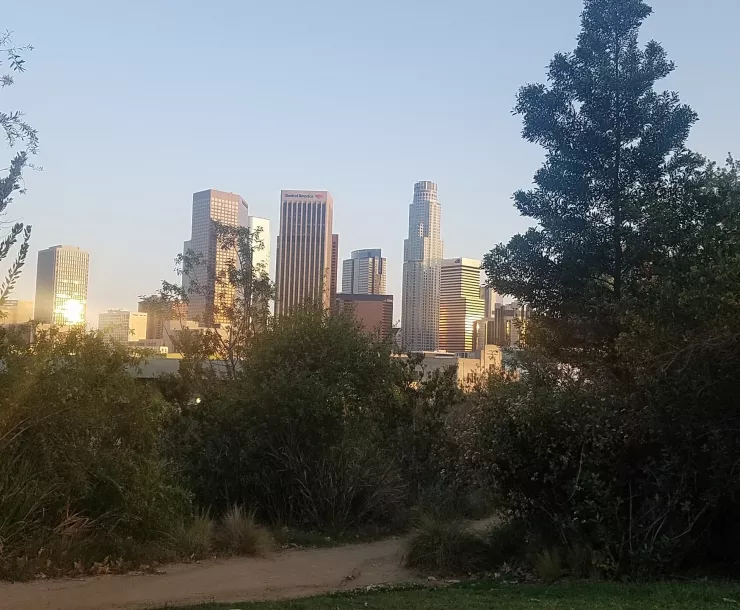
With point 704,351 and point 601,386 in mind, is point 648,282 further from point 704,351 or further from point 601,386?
point 704,351

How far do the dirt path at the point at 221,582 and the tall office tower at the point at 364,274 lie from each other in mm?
46573

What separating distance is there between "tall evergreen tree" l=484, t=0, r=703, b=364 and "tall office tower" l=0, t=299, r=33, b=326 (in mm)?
8333

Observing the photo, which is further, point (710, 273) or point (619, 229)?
point (619, 229)

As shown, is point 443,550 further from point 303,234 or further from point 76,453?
point 303,234

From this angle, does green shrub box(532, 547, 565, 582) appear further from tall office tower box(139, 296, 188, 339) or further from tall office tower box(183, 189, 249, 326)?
tall office tower box(139, 296, 188, 339)

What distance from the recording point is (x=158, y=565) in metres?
9.22

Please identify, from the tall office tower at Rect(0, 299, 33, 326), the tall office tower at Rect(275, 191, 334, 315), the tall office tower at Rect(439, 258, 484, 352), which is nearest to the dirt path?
the tall office tower at Rect(0, 299, 33, 326)

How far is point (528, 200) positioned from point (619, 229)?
1.95m

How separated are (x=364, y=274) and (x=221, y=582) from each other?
54.5m

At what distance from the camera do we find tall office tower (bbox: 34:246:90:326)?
9969 mm

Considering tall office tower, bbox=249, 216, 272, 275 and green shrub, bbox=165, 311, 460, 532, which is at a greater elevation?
tall office tower, bbox=249, 216, 272, 275

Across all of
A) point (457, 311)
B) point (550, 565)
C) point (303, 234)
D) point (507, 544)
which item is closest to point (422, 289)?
point (457, 311)

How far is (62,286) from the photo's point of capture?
1270 centimetres

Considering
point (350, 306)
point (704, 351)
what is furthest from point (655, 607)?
point (350, 306)
